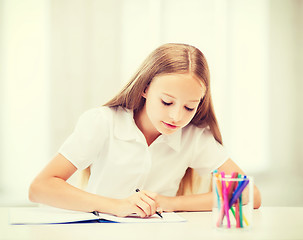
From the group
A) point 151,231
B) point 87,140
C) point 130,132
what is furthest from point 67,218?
point 130,132

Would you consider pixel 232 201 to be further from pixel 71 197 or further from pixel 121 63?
pixel 121 63

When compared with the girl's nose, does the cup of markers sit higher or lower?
lower

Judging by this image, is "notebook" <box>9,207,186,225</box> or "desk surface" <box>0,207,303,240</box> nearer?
"desk surface" <box>0,207,303,240</box>

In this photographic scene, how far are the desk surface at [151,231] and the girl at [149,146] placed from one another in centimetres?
15

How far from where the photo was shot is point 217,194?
1.00 metres

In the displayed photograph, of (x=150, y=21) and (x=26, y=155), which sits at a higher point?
(x=150, y=21)

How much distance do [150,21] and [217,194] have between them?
1.51 metres

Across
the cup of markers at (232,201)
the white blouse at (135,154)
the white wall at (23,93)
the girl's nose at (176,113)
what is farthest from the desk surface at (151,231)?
the white wall at (23,93)

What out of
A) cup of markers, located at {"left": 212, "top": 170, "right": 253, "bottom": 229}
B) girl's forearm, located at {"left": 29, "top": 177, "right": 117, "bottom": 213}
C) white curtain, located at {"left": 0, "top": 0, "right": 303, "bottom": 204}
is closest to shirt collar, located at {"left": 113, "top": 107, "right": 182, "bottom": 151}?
girl's forearm, located at {"left": 29, "top": 177, "right": 117, "bottom": 213}

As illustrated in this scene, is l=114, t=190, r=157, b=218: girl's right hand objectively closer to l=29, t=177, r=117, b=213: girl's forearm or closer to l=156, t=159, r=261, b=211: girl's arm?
l=29, t=177, r=117, b=213: girl's forearm


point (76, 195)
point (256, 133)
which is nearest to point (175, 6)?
point (256, 133)

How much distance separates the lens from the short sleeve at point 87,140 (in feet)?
4.67

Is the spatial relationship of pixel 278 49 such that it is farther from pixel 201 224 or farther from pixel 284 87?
pixel 201 224

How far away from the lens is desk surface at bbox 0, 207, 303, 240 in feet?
3.12
